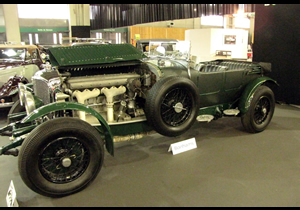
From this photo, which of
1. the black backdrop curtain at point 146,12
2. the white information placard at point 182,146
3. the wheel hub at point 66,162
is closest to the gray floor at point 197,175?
the white information placard at point 182,146

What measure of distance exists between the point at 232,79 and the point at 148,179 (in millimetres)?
2274

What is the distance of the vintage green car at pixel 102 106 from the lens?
2332mm

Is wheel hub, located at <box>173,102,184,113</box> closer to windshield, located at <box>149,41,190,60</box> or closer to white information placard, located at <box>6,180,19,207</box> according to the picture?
windshield, located at <box>149,41,190,60</box>

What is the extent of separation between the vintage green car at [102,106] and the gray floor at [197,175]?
28cm

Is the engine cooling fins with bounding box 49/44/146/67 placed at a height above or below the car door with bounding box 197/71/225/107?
above

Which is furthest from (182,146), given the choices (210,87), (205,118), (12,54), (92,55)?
(12,54)

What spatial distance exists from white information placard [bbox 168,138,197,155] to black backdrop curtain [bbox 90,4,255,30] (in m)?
5.63

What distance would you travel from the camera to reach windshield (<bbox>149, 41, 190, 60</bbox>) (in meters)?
3.89

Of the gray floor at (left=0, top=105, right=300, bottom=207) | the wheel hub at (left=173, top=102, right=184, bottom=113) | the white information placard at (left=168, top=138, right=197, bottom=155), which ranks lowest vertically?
the gray floor at (left=0, top=105, right=300, bottom=207)

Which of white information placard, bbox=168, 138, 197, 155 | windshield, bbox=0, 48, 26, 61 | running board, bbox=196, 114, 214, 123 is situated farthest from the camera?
windshield, bbox=0, 48, 26, 61

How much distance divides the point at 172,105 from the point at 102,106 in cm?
94

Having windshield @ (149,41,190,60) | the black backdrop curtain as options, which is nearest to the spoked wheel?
windshield @ (149,41,190,60)

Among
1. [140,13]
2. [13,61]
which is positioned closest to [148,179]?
[13,61]
